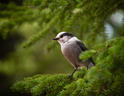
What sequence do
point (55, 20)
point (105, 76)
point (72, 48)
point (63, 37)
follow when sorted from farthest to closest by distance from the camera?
1. point (63, 37)
2. point (72, 48)
3. point (55, 20)
4. point (105, 76)

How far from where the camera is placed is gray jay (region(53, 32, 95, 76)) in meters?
2.95

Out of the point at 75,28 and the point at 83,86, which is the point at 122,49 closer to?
the point at 83,86

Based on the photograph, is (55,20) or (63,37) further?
(63,37)

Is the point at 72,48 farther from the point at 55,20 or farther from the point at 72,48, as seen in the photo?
the point at 55,20

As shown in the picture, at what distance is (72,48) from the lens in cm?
296

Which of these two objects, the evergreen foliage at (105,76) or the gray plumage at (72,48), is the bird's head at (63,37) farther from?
the evergreen foliage at (105,76)

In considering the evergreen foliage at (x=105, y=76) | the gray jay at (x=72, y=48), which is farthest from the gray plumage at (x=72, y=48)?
the evergreen foliage at (x=105, y=76)

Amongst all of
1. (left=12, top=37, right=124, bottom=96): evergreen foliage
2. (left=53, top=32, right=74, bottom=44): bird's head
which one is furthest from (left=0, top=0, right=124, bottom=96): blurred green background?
(left=12, top=37, right=124, bottom=96): evergreen foliage

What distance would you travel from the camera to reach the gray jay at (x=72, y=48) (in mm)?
2945

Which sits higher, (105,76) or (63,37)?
(63,37)

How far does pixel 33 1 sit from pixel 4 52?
5214mm

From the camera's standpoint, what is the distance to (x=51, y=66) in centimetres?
714

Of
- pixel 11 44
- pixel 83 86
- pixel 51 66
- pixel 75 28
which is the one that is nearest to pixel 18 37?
pixel 11 44

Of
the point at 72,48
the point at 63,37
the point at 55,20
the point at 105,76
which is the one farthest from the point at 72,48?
the point at 105,76
